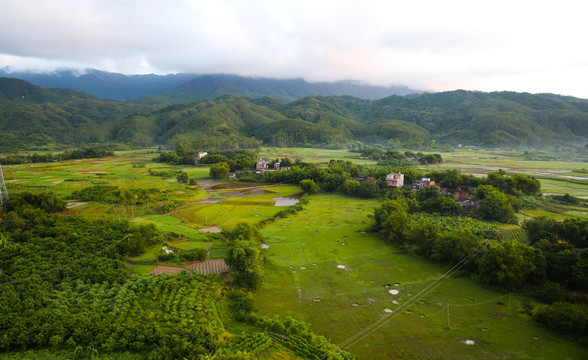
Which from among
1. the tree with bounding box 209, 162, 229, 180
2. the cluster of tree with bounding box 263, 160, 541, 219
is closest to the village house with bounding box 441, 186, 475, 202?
the cluster of tree with bounding box 263, 160, 541, 219

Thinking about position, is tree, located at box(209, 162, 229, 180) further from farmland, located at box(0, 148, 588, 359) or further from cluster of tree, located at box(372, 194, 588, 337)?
cluster of tree, located at box(372, 194, 588, 337)

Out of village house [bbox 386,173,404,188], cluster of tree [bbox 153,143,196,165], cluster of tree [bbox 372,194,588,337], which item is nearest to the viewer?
cluster of tree [bbox 372,194,588,337]

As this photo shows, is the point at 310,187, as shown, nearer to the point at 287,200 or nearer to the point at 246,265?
the point at 287,200

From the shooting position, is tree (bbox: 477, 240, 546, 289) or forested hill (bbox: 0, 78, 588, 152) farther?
forested hill (bbox: 0, 78, 588, 152)

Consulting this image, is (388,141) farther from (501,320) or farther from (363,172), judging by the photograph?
(501,320)

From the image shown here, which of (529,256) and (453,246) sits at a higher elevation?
(529,256)

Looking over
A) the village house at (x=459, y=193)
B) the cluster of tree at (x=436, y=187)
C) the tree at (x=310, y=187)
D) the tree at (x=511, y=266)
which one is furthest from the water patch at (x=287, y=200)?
the tree at (x=511, y=266)

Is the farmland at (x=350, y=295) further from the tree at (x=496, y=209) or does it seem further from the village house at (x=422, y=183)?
the village house at (x=422, y=183)

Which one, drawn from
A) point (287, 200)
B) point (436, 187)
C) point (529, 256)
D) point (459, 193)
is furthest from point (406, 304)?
point (459, 193)

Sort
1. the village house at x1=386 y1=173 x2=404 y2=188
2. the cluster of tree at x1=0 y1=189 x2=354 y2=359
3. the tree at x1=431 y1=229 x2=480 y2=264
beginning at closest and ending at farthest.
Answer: the cluster of tree at x1=0 y1=189 x2=354 y2=359 → the tree at x1=431 y1=229 x2=480 y2=264 → the village house at x1=386 y1=173 x2=404 y2=188
